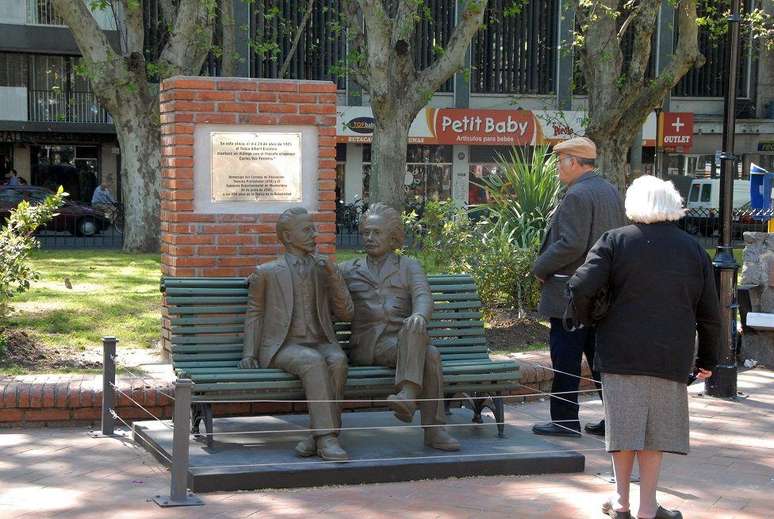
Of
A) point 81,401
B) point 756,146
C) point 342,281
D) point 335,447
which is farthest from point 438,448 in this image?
point 756,146

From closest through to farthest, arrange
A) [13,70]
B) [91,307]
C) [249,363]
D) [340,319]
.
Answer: [249,363] → [340,319] → [91,307] → [13,70]

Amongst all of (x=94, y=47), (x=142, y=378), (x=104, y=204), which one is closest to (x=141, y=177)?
(x=94, y=47)

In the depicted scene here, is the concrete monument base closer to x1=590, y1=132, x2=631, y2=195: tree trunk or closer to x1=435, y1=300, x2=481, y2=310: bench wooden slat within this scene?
x1=435, y1=300, x2=481, y2=310: bench wooden slat

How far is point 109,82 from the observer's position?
19.7m

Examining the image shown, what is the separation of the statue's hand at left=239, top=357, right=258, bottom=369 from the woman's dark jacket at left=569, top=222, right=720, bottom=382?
2.24 m

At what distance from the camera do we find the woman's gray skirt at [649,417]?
5.19 meters

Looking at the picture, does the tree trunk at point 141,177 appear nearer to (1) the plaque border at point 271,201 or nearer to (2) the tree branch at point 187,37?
(2) the tree branch at point 187,37

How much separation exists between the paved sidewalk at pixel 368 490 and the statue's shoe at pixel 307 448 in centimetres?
35

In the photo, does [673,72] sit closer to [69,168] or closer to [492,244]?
[492,244]

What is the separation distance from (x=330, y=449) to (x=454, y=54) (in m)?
12.8

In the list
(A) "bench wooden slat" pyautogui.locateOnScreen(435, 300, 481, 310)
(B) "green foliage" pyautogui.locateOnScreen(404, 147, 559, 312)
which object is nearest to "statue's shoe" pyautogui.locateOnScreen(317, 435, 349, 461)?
(A) "bench wooden slat" pyautogui.locateOnScreen(435, 300, 481, 310)

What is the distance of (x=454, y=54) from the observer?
1806 cm

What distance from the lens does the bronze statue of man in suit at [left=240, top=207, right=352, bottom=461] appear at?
6652mm

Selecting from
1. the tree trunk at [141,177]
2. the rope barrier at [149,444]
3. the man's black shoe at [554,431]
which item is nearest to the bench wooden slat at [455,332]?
the man's black shoe at [554,431]
